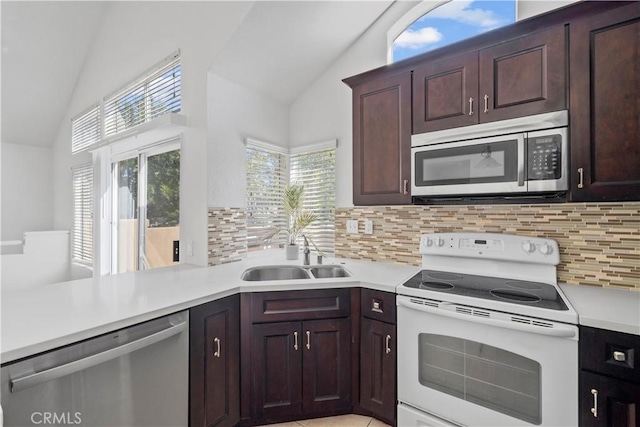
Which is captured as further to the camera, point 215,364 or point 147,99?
point 147,99

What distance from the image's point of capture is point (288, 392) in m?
1.80

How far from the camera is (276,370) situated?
179 centimetres

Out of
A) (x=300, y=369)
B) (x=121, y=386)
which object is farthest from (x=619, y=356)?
(x=121, y=386)

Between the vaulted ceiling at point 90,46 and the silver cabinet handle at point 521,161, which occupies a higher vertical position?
the vaulted ceiling at point 90,46

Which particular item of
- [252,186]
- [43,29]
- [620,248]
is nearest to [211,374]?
[252,186]

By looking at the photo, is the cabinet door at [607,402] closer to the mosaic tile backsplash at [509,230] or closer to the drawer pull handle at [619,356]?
the drawer pull handle at [619,356]

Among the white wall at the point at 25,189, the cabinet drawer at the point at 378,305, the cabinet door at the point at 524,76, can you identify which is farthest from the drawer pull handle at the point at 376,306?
the white wall at the point at 25,189

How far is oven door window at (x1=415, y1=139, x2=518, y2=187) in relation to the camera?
1597mm

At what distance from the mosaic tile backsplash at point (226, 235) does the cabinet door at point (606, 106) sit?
2258 mm

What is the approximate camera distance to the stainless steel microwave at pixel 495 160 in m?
1.49

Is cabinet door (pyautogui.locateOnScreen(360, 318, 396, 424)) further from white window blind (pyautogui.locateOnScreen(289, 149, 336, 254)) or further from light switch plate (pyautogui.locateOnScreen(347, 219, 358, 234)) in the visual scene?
white window blind (pyautogui.locateOnScreen(289, 149, 336, 254))

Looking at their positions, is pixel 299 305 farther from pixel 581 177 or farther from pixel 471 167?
pixel 581 177

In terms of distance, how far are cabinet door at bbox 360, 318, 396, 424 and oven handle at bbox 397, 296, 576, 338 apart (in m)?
0.22

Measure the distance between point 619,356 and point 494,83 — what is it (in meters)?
1.43
